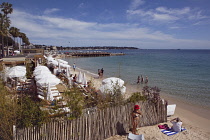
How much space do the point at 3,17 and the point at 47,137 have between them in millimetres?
37628

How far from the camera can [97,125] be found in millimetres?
5809

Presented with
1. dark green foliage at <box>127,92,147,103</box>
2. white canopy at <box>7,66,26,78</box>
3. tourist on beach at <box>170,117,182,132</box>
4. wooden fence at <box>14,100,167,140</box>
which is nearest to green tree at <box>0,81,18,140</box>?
wooden fence at <box>14,100,167,140</box>

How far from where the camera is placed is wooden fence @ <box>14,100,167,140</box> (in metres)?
4.89

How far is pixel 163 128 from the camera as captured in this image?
7.11m

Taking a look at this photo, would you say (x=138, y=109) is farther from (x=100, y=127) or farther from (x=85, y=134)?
(x=85, y=134)

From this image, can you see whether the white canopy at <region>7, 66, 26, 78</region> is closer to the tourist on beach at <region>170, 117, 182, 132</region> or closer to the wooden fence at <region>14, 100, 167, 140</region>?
the wooden fence at <region>14, 100, 167, 140</region>

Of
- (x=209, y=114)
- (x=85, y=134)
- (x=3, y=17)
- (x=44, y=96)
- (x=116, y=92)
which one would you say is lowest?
(x=209, y=114)

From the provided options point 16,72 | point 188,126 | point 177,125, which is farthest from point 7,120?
point 188,126

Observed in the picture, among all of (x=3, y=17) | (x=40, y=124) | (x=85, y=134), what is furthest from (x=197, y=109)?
(x=3, y=17)

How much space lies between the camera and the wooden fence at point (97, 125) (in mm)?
4887

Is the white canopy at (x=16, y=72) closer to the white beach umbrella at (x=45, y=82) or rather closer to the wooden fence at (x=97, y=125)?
the white beach umbrella at (x=45, y=82)

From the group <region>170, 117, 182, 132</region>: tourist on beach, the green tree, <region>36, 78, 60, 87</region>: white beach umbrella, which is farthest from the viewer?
<region>36, 78, 60, 87</region>: white beach umbrella

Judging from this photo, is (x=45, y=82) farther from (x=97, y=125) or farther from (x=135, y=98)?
(x=135, y=98)

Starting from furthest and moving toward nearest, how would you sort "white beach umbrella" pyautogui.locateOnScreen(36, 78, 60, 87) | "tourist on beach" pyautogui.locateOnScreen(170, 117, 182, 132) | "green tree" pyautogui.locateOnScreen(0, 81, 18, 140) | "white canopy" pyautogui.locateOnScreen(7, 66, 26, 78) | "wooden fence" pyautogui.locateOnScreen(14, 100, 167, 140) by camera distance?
"white canopy" pyautogui.locateOnScreen(7, 66, 26, 78), "white beach umbrella" pyautogui.locateOnScreen(36, 78, 60, 87), "tourist on beach" pyautogui.locateOnScreen(170, 117, 182, 132), "wooden fence" pyautogui.locateOnScreen(14, 100, 167, 140), "green tree" pyautogui.locateOnScreen(0, 81, 18, 140)
